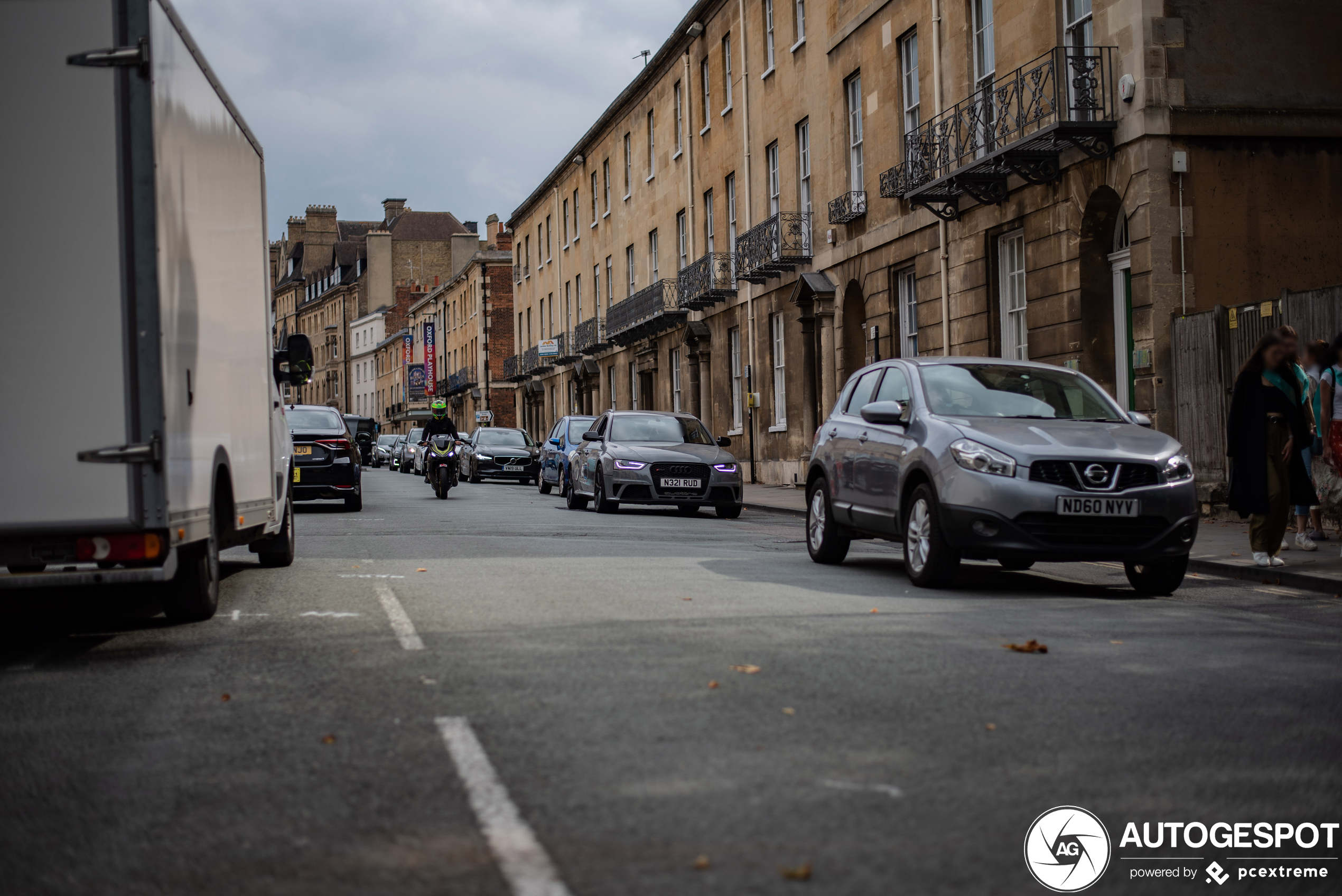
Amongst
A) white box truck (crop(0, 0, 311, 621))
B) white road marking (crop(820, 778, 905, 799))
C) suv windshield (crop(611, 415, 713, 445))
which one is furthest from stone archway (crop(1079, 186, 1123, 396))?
white road marking (crop(820, 778, 905, 799))

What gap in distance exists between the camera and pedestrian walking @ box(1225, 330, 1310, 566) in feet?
35.8

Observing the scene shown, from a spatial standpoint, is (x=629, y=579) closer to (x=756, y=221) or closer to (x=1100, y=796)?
(x=1100, y=796)

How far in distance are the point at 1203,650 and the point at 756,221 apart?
2692 centimetres

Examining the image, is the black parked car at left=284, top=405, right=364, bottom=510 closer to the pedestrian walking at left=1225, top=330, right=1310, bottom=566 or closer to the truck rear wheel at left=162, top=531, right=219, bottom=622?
the truck rear wheel at left=162, top=531, right=219, bottom=622

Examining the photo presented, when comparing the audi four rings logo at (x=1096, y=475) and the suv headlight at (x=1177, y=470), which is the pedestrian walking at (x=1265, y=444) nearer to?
the suv headlight at (x=1177, y=470)

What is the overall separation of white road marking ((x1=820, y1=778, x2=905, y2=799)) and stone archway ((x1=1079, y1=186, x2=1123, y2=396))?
14.9 m

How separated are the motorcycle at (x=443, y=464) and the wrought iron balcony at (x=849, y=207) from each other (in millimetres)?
8456

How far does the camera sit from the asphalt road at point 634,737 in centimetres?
373

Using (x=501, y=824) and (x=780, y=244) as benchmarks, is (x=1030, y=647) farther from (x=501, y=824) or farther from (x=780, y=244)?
(x=780, y=244)

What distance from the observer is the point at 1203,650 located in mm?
7234

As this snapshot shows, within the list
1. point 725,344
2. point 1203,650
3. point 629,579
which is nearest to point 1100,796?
point 1203,650

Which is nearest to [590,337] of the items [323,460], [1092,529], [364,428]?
[364,428]

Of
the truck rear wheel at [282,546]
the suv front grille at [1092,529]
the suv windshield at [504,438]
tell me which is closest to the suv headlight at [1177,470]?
the suv front grille at [1092,529]

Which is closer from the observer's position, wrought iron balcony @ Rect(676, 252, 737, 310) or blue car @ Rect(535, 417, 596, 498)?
blue car @ Rect(535, 417, 596, 498)
